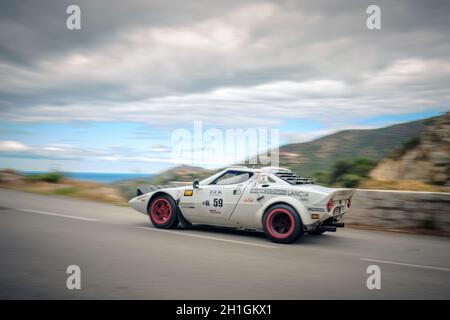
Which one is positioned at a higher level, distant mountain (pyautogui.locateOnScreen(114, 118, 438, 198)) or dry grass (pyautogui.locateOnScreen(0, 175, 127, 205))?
distant mountain (pyautogui.locateOnScreen(114, 118, 438, 198))

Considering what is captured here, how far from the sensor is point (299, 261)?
6367mm

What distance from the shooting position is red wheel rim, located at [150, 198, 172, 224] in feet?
30.1

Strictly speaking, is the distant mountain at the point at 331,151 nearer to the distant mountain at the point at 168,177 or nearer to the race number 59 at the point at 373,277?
the distant mountain at the point at 168,177

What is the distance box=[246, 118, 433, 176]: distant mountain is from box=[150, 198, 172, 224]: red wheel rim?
34.3ft

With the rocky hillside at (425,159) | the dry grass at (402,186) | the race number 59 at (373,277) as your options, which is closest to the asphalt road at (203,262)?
the race number 59 at (373,277)

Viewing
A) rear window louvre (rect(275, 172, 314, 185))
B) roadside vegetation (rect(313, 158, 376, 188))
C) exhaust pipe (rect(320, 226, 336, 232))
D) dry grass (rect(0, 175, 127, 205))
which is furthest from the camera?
roadside vegetation (rect(313, 158, 376, 188))

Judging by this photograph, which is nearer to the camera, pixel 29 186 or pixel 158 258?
pixel 158 258

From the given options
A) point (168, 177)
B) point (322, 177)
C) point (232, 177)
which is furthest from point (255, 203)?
point (168, 177)

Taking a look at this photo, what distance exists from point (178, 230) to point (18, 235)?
3061mm

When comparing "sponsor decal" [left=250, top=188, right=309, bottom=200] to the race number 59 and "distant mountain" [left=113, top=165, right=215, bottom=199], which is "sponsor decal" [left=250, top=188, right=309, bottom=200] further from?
"distant mountain" [left=113, top=165, right=215, bottom=199]

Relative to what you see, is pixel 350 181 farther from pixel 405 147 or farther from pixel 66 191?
pixel 66 191

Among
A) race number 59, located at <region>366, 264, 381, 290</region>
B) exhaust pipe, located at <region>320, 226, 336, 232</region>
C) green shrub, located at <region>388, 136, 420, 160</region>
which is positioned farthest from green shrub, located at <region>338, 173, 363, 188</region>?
race number 59, located at <region>366, 264, 381, 290</region>
